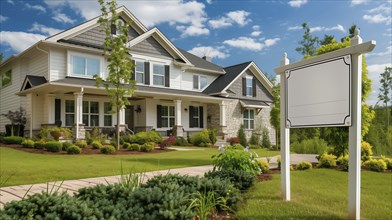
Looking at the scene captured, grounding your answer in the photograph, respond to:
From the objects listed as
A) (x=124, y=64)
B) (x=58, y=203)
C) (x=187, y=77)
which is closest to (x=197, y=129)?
(x=187, y=77)

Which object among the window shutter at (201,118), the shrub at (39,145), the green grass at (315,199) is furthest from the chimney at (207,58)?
the green grass at (315,199)

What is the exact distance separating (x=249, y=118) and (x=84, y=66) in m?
13.4

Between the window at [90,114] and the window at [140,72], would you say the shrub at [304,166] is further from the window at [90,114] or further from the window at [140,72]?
the window at [140,72]

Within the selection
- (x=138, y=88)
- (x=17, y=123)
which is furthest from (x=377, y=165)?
(x=17, y=123)

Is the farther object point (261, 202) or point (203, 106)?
point (203, 106)

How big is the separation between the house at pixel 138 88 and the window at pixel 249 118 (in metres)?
0.08

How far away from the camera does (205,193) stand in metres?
4.43

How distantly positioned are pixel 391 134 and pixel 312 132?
7.80 metres

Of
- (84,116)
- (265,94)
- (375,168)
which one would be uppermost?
(265,94)

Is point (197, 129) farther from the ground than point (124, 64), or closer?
closer

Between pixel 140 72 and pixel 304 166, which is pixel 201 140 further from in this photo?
pixel 304 166

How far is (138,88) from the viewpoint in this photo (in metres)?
19.6

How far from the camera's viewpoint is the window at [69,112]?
18.4 m

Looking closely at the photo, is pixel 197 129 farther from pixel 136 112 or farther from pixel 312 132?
pixel 312 132
